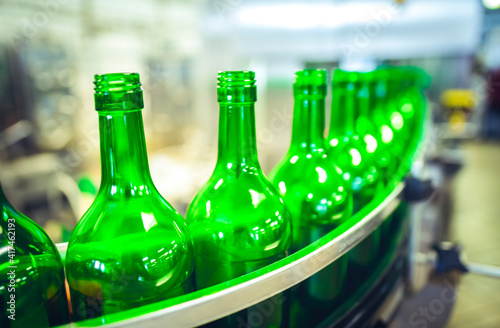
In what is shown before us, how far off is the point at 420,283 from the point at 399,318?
0.41 ft

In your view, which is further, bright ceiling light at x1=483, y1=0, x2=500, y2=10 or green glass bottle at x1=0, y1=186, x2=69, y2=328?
bright ceiling light at x1=483, y1=0, x2=500, y2=10

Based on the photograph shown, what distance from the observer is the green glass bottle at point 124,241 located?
29cm

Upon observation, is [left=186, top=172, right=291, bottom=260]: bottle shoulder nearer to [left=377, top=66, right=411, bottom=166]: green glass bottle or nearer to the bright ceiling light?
[left=377, top=66, right=411, bottom=166]: green glass bottle

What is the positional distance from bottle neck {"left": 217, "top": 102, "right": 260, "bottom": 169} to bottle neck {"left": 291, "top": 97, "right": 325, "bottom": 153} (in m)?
0.08

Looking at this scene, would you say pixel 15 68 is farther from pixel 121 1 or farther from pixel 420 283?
pixel 420 283

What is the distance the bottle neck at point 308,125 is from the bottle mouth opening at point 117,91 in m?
0.19

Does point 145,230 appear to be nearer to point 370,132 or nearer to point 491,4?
point 370,132

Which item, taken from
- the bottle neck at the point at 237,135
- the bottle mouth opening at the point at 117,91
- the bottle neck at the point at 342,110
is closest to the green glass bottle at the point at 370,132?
the bottle neck at the point at 342,110

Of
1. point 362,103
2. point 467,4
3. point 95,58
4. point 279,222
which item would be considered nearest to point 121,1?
point 95,58

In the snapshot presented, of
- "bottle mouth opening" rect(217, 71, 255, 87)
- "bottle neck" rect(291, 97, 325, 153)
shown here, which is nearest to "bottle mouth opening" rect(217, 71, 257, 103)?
"bottle mouth opening" rect(217, 71, 255, 87)

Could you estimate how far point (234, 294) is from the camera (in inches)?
10.2

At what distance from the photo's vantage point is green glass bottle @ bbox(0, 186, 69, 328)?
11.0 inches

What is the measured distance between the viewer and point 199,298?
249mm

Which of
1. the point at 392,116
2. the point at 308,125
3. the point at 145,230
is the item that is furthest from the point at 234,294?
the point at 392,116
